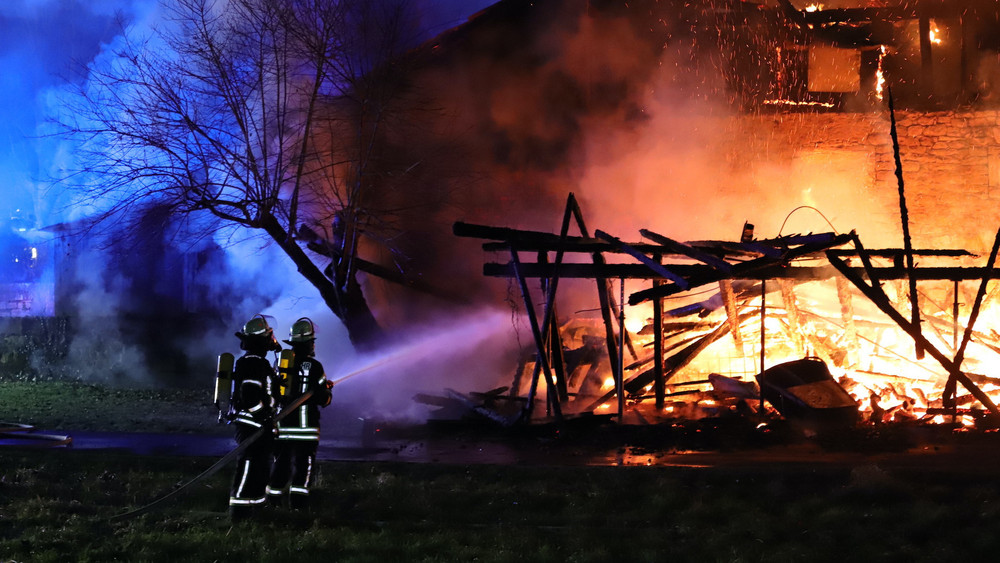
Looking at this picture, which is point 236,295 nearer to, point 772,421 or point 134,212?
point 134,212

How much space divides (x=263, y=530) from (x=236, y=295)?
46.9ft

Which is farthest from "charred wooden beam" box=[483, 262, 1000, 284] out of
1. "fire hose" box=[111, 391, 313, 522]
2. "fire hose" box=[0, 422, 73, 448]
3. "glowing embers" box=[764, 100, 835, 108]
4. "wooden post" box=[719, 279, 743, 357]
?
"glowing embers" box=[764, 100, 835, 108]

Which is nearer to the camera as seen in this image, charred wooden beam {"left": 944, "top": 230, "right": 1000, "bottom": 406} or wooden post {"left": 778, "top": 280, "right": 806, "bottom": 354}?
charred wooden beam {"left": 944, "top": 230, "right": 1000, "bottom": 406}

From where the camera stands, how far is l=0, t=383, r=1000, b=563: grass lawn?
5.86 m

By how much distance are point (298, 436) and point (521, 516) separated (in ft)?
6.81

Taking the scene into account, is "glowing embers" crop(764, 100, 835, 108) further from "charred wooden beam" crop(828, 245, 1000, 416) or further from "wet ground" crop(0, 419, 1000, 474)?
"wet ground" crop(0, 419, 1000, 474)

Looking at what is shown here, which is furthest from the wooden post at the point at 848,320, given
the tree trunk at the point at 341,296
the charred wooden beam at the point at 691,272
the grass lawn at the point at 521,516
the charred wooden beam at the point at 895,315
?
the tree trunk at the point at 341,296

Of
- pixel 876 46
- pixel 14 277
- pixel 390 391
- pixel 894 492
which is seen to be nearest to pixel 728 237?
pixel 876 46

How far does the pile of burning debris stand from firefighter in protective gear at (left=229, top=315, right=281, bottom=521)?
12.0 feet

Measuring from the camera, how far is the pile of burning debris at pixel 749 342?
1064 cm

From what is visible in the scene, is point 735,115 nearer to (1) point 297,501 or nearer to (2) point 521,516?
(2) point 521,516

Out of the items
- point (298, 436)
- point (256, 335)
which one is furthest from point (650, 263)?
point (256, 335)

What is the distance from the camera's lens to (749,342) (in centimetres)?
1286

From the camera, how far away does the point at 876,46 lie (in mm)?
17859
